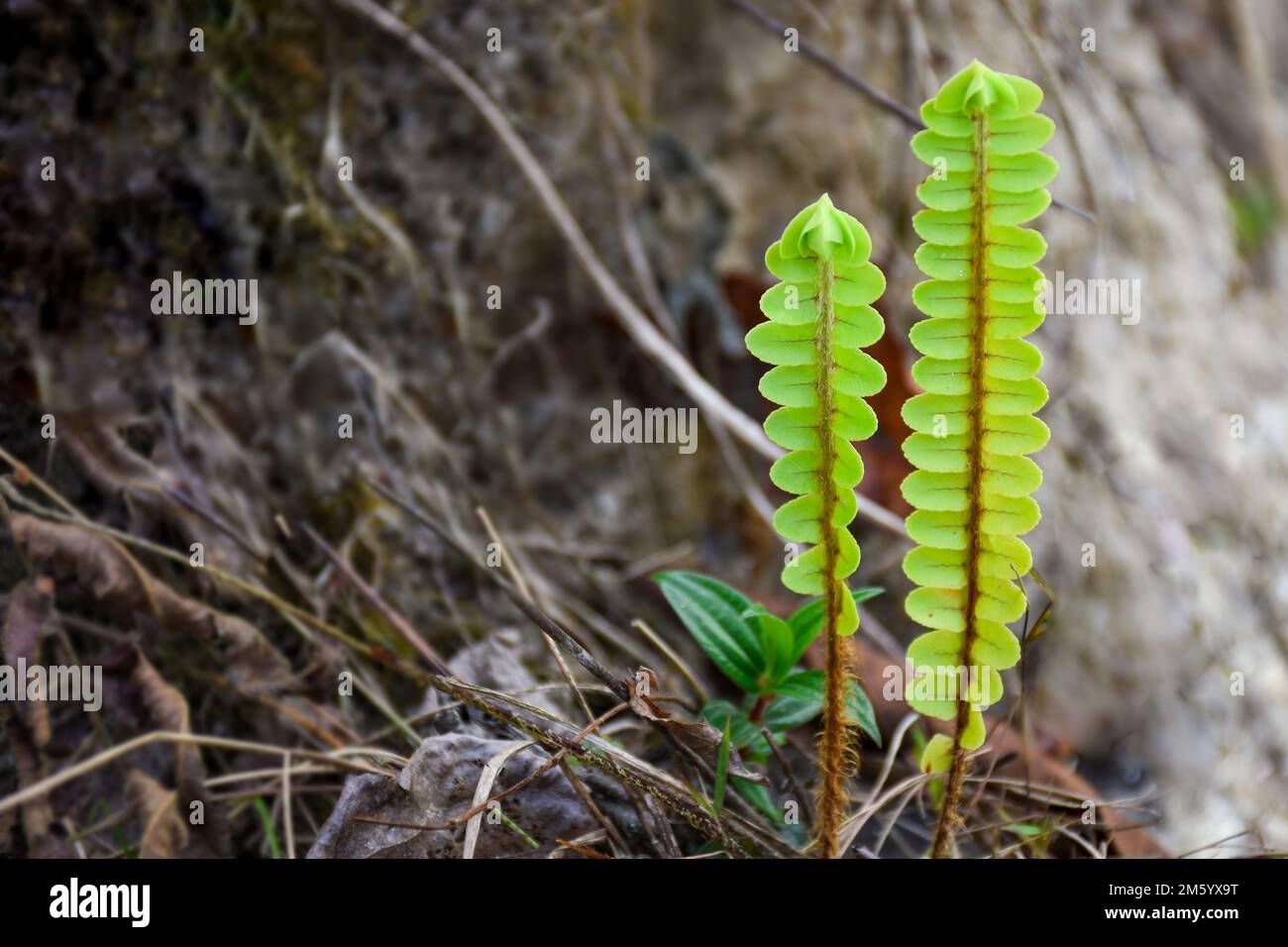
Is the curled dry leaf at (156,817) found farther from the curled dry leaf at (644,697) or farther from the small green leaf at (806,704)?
the small green leaf at (806,704)

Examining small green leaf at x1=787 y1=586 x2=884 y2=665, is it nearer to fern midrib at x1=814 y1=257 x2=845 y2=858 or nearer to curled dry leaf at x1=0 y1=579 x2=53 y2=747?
fern midrib at x1=814 y1=257 x2=845 y2=858

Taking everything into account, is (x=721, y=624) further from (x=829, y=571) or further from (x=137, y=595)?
(x=137, y=595)

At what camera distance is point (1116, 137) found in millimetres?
1993

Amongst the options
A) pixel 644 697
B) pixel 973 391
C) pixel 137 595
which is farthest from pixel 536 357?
pixel 973 391

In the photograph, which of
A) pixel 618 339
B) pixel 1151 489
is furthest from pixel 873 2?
pixel 1151 489

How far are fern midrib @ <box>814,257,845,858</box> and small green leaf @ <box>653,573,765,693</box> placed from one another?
0.15 meters

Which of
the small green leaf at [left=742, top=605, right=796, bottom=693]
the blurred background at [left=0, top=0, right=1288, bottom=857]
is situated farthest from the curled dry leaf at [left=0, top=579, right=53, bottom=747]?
the small green leaf at [left=742, top=605, right=796, bottom=693]

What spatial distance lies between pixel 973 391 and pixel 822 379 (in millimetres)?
139

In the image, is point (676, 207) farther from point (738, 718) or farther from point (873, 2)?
point (738, 718)

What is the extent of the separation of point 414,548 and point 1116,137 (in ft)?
5.11

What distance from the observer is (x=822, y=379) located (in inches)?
34.5

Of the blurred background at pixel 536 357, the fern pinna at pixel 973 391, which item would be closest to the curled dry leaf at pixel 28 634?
the blurred background at pixel 536 357

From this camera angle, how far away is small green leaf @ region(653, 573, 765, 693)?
3.72 ft

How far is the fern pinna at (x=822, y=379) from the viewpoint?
85cm
